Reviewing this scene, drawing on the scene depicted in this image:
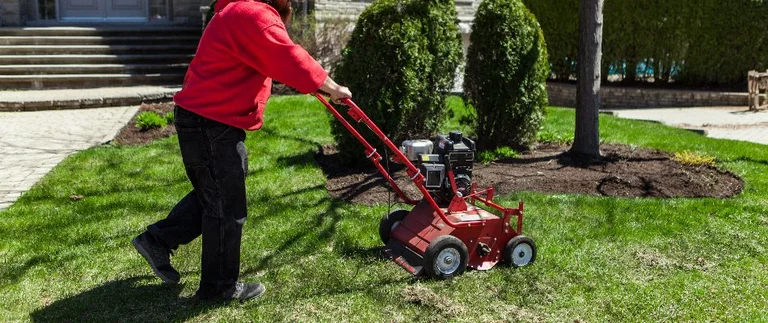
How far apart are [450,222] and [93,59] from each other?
38.6ft

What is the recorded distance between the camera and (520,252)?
5.05m

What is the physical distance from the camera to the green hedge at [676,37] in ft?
49.1

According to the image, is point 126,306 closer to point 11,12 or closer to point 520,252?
point 520,252

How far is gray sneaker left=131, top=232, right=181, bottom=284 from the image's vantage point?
4.64 meters

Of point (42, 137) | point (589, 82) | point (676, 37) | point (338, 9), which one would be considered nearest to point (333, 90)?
point (589, 82)

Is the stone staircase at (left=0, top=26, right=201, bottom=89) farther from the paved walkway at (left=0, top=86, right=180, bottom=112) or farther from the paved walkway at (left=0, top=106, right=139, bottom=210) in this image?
the paved walkway at (left=0, top=106, right=139, bottom=210)

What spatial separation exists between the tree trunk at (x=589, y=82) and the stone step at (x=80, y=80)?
28.0ft

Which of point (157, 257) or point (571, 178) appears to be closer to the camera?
point (157, 257)

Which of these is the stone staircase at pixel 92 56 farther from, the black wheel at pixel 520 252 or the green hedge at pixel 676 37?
the black wheel at pixel 520 252

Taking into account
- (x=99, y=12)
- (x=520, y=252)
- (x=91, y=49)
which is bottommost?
(x=520, y=252)

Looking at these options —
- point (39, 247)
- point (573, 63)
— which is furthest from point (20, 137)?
point (573, 63)

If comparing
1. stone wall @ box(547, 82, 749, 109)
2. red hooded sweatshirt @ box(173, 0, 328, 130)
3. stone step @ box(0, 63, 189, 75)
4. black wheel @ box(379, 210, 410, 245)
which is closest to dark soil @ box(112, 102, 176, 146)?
stone step @ box(0, 63, 189, 75)

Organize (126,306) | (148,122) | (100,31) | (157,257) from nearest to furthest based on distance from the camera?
(126,306) → (157,257) → (148,122) → (100,31)

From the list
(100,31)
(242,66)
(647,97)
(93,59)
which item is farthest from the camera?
(100,31)
